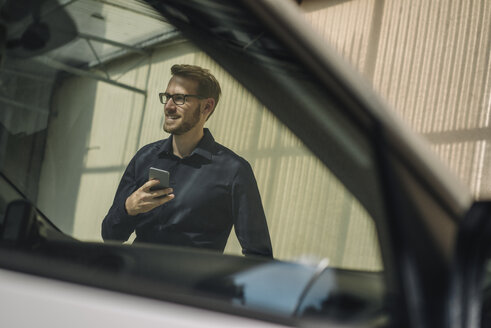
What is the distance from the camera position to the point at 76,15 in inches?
41.7

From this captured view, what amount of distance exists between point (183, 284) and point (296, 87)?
1.24ft

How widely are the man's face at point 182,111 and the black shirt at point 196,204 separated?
3cm

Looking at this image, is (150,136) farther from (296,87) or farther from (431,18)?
(431,18)

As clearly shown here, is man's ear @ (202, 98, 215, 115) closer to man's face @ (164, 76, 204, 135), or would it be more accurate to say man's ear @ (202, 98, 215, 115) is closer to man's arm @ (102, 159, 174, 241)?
man's face @ (164, 76, 204, 135)

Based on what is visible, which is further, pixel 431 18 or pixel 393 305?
pixel 431 18

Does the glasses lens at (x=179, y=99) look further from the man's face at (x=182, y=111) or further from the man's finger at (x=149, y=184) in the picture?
the man's finger at (x=149, y=184)

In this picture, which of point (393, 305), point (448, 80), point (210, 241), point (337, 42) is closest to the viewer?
point (393, 305)

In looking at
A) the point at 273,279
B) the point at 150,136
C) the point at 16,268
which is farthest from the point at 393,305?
the point at 16,268

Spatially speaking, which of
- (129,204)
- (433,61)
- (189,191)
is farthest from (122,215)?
(433,61)

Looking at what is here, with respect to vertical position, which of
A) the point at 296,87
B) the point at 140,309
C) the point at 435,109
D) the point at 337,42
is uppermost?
the point at 337,42

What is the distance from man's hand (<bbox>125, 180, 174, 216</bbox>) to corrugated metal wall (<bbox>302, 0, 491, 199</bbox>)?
6.59 meters

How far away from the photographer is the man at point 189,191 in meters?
0.97

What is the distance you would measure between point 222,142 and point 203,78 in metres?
0.12

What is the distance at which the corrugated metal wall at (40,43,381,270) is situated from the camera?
0.94 m
